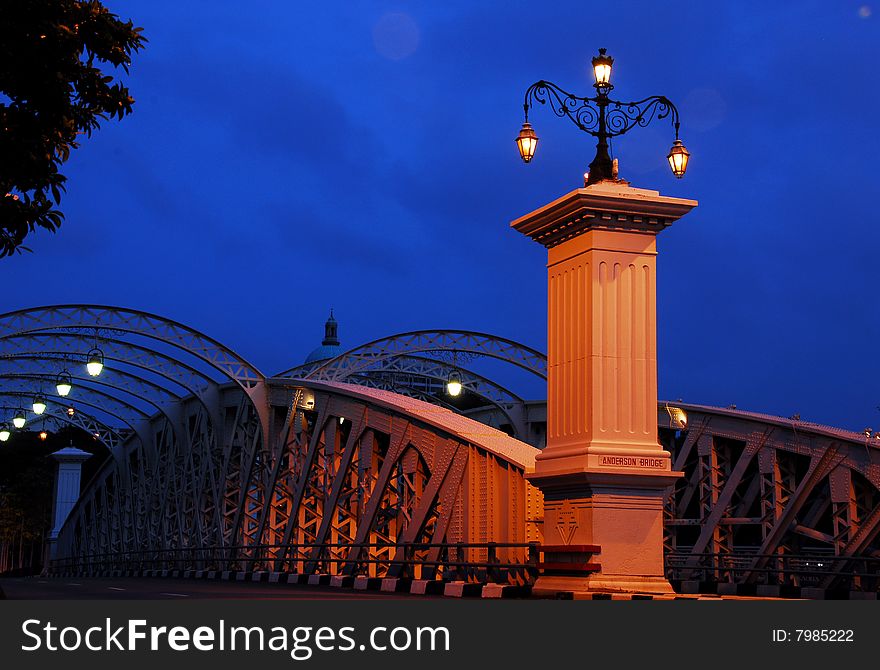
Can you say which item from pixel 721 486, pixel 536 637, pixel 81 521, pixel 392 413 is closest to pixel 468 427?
pixel 392 413

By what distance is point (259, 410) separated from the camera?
37.0 m

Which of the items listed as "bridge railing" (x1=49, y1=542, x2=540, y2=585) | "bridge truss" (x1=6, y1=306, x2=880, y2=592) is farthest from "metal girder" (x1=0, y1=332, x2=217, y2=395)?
"bridge railing" (x1=49, y1=542, x2=540, y2=585)

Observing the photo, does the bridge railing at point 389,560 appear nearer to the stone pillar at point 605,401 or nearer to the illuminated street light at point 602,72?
the stone pillar at point 605,401

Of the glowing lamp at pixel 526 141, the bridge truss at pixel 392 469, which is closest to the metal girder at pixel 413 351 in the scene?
the bridge truss at pixel 392 469

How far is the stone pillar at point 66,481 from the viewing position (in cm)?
6681

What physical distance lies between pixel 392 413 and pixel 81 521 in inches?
1449

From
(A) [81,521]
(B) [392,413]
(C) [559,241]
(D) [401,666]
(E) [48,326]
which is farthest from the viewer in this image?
(A) [81,521]

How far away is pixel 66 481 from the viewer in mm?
68000

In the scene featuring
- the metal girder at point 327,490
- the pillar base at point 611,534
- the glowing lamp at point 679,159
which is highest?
the glowing lamp at point 679,159

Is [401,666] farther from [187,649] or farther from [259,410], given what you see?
[259,410]

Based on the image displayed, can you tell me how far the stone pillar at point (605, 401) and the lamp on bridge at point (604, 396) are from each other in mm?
12

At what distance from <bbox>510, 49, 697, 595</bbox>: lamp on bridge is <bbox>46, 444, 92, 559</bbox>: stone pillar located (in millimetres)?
54583

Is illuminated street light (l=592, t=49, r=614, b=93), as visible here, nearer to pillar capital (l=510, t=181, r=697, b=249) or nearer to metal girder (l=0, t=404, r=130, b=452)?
pillar capital (l=510, t=181, r=697, b=249)

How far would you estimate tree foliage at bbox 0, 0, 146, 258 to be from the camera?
12.7 metres
